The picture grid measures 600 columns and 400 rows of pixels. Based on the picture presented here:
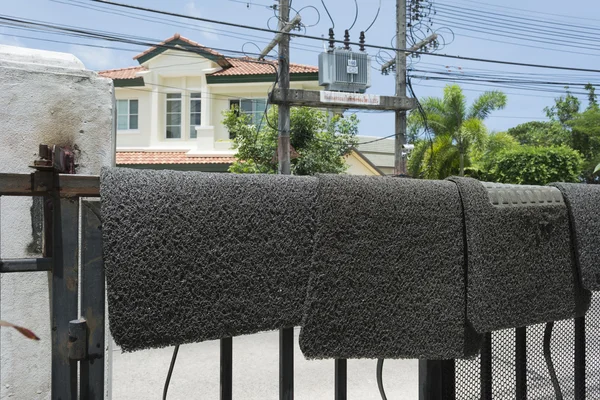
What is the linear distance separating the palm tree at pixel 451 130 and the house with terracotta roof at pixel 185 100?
2.53m

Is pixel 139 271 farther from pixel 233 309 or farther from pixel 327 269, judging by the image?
pixel 327 269

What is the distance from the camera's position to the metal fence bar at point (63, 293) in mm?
1072

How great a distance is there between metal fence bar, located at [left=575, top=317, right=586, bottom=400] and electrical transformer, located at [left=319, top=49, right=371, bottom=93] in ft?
34.5

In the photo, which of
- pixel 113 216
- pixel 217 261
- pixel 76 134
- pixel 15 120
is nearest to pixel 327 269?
pixel 217 261

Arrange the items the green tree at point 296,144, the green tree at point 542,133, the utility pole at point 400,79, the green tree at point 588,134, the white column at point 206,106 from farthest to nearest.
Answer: the green tree at point 542,133, the green tree at point 588,134, the white column at point 206,106, the green tree at point 296,144, the utility pole at point 400,79

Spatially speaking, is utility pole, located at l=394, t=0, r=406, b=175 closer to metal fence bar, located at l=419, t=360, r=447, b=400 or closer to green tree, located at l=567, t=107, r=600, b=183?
metal fence bar, located at l=419, t=360, r=447, b=400

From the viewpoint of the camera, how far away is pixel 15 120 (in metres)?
1.68

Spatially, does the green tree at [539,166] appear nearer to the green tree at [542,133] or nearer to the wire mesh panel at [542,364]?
the green tree at [542,133]

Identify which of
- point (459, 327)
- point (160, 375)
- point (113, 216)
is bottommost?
point (160, 375)

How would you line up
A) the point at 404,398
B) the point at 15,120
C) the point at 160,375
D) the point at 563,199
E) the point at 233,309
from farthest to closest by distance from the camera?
the point at 160,375 < the point at 404,398 < the point at 15,120 < the point at 563,199 < the point at 233,309

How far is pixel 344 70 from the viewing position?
11.9 meters

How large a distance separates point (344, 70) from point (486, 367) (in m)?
10.9

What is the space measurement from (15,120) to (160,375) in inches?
145

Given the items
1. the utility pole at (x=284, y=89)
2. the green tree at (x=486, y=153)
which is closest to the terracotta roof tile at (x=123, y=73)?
the utility pole at (x=284, y=89)
